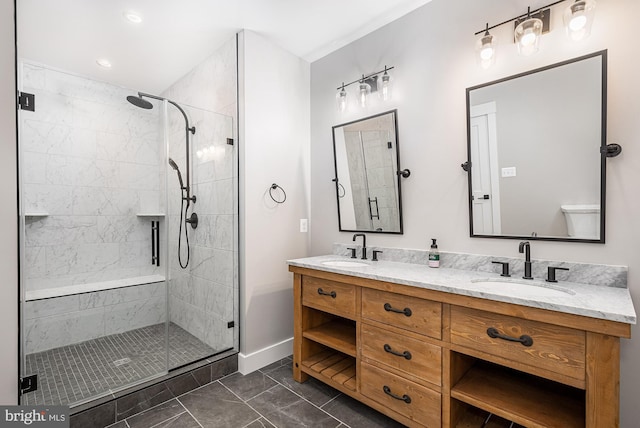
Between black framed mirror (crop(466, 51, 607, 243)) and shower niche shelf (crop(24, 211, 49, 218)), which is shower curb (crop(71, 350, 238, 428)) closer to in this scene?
shower niche shelf (crop(24, 211, 49, 218))

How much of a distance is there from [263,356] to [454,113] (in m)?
2.29

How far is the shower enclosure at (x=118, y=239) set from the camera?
2432 mm

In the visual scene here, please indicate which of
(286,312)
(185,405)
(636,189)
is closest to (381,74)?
(636,189)

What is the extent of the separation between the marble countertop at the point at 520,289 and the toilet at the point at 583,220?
0.25m

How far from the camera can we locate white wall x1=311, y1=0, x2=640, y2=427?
140 centimetres

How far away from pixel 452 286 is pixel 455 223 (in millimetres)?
653

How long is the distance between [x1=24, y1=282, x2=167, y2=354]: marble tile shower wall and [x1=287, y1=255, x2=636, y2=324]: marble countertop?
6.18 ft

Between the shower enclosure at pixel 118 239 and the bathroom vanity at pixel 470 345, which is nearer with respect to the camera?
the bathroom vanity at pixel 470 345

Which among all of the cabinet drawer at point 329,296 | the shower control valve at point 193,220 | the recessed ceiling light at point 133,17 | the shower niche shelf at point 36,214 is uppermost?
the recessed ceiling light at point 133,17

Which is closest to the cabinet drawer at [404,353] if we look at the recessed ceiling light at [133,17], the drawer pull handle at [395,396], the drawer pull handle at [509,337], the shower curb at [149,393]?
the drawer pull handle at [395,396]

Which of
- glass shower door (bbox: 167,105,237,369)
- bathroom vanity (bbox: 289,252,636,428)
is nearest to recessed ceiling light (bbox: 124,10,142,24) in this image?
glass shower door (bbox: 167,105,237,369)

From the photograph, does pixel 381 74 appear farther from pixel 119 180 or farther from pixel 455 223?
pixel 119 180

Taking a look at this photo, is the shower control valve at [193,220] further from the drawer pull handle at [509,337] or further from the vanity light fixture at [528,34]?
the vanity light fixture at [528,34]

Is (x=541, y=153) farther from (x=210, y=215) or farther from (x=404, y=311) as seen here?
(x=210, y=215)
